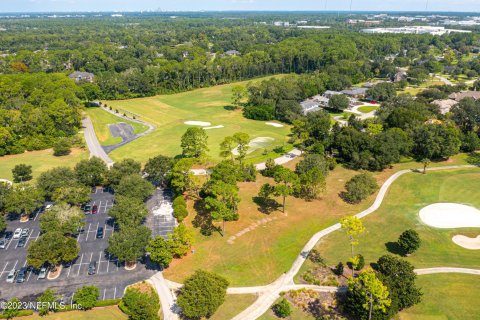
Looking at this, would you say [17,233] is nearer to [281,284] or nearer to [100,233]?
[100,233]

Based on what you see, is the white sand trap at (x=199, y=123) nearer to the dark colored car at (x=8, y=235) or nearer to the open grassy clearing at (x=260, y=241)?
the open grassy clearing at (x=260, y=241)

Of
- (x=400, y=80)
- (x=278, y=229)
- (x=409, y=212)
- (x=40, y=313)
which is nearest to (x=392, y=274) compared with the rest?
(x=278, y=229)

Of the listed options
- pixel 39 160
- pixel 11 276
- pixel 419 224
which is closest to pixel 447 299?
pixel 419 224

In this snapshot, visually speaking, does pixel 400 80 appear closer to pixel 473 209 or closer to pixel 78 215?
pixel 473 209

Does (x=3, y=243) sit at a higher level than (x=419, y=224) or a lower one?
higher

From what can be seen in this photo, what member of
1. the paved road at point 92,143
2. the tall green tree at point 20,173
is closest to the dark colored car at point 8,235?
the tall green tree at point 20,173

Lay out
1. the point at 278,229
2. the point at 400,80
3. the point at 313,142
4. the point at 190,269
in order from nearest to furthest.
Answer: the point at 190,269 < the point at 278,229 < the point at 313,142 < the point at 400,80

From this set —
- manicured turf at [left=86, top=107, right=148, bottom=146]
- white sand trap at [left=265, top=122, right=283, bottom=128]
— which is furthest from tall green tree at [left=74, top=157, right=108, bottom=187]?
white sand trap at [left=265, top=122, right=283, bottom=128]
